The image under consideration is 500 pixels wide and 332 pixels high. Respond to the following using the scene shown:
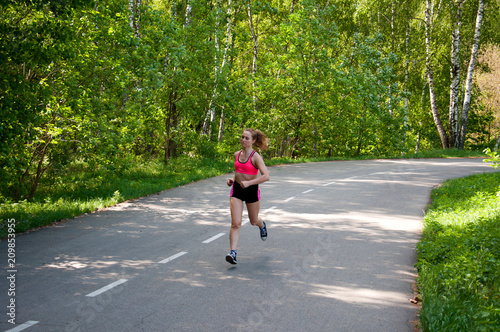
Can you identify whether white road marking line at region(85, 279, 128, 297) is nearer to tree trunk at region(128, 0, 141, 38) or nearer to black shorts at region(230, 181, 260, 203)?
black shorts at region(230, 181, 260, 203)

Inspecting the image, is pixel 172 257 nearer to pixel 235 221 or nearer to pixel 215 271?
pixel 215 271

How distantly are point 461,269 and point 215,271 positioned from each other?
129 inches

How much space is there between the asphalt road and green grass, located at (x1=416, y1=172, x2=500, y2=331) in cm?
32

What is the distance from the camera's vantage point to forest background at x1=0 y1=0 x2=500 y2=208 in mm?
9898

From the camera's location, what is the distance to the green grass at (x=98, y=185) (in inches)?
403

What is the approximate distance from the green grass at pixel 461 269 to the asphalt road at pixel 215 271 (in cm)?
32

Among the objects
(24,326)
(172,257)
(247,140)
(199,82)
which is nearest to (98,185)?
(199,82)

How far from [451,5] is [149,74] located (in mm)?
24050

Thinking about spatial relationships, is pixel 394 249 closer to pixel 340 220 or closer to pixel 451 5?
pixel 340 220

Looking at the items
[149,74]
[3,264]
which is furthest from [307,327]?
[149,74]

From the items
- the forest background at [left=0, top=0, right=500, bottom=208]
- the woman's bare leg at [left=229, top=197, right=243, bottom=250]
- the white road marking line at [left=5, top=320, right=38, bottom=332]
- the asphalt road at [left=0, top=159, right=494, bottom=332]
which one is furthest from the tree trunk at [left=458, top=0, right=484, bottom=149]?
the white road marking line at [left=5, top=320, right=38, bottom=332]

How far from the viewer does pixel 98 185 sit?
47.4 feet

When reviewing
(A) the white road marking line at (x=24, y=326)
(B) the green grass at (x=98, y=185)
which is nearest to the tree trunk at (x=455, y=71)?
(B) the green grass at (x=98, y=185)

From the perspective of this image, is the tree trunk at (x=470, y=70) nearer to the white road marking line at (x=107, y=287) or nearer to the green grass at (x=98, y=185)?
the green grass at (x=98, y=185)
